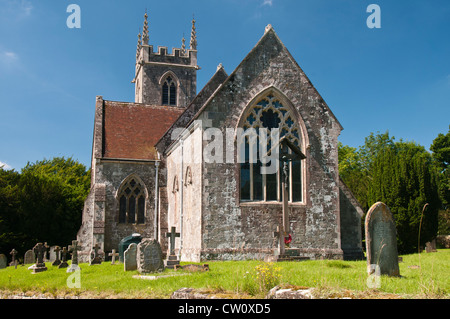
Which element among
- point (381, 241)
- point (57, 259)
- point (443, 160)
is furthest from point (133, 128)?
point (443, 160)

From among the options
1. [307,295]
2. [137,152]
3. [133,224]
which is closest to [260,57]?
[137,152]

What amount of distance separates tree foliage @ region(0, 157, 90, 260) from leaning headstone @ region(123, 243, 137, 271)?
61.7 ft

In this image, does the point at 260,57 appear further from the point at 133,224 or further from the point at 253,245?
the point at 133,224

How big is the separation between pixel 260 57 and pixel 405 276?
1174 centimetres

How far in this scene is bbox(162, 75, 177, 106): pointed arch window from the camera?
137 ft

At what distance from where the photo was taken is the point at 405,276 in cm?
1026

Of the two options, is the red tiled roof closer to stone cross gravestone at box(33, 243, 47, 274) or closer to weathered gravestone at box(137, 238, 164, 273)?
stone cross gravestone at box(33, 243, 47, 274)

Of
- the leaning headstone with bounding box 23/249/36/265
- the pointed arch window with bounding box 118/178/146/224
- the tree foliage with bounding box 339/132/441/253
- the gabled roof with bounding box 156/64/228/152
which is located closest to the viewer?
the tree foliage with bounding box 339/132/441/253

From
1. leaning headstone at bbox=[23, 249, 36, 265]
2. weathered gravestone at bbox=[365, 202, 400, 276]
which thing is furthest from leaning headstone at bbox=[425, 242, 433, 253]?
leaning headstone at bbox=[23, 249, 36, 265]

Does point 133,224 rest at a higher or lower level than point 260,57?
lower

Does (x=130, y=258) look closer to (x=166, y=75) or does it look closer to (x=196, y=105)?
(x=196, y=105)

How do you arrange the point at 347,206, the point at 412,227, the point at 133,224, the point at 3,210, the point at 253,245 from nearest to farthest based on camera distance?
the point at 253,245
the point at 347,206
the point at 412,227
the point at 133,224
the point at 3,210

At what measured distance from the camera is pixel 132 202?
25.1 meters

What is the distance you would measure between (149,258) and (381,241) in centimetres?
679
